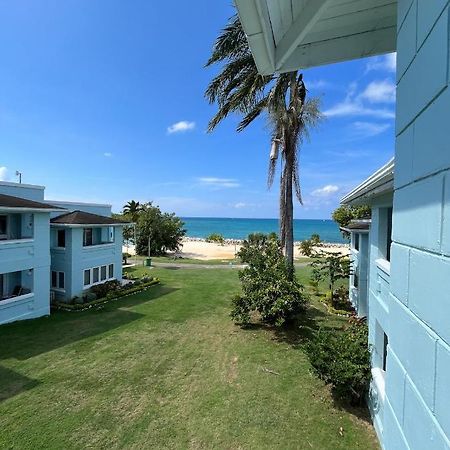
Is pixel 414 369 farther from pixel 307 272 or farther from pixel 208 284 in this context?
pixel 307 272

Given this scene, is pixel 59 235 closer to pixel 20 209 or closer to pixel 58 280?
pixel 58 280

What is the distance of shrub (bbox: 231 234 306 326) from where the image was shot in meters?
13.0

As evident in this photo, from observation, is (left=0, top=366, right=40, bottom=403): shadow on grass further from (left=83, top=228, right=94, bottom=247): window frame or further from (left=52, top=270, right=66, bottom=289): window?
(left=83, top=228, right=94, bottom=247): window frame

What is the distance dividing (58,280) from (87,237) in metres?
3.06

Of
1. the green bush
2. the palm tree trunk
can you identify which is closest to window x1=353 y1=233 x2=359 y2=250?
the palm tree trunk

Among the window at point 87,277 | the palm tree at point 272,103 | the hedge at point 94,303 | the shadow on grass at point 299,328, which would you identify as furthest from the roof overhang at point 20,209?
the shadow on grass at point 299,328

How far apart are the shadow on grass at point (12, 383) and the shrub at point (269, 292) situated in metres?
7.87

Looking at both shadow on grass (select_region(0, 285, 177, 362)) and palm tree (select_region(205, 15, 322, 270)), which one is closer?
shadow on grass (select_region(0, 285, 177, 362))

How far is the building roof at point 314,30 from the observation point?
2885 millimetres

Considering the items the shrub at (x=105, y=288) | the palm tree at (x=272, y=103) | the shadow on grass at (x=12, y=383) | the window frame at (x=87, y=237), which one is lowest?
the shadow on grass at (x=12, y=383)

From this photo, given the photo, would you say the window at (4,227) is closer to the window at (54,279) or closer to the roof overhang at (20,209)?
the roof overhang at (20,209)

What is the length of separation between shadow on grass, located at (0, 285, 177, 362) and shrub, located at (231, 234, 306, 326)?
565 centimetres

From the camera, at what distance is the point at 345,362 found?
7441 mm

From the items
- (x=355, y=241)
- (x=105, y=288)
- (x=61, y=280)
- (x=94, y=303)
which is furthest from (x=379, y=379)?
(x=61, y=280)
